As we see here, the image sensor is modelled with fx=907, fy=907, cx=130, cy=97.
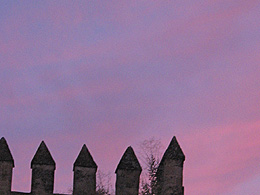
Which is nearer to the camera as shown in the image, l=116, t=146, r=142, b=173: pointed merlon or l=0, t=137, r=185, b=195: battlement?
l=0, t=137, r=185, b=195: battlement

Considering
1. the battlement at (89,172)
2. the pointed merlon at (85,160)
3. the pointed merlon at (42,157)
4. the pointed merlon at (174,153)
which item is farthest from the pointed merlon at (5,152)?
the pointed merlon at (174,153)

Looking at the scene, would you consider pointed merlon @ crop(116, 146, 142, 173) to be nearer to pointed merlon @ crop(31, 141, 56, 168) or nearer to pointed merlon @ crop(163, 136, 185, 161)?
pointed merlon @ crop(163, 136, 185, 161)

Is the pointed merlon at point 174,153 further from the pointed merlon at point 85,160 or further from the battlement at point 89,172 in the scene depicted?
the pointed merlon at point 85,160

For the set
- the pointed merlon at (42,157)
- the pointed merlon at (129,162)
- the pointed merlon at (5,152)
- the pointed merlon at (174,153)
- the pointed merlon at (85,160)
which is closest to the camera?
the pointed merlon at (5,152)

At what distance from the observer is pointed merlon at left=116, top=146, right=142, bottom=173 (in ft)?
119

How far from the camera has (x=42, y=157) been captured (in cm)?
3556

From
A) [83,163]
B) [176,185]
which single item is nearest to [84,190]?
[83,163]

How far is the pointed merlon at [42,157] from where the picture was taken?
1394 inches

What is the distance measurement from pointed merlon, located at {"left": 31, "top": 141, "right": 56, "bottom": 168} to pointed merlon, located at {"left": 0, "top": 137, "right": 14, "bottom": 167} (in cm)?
91

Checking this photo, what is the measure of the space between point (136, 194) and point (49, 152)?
381cm

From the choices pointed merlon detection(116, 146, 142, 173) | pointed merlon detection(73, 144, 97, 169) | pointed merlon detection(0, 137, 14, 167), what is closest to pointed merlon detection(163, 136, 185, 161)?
pointed merlon detection(116, 146, 142, 173)

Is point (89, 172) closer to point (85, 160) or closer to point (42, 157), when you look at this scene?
point (85, 160)

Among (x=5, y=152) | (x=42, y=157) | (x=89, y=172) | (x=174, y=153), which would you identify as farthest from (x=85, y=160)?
(x=174, y=153)

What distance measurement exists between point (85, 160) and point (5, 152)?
317cm
